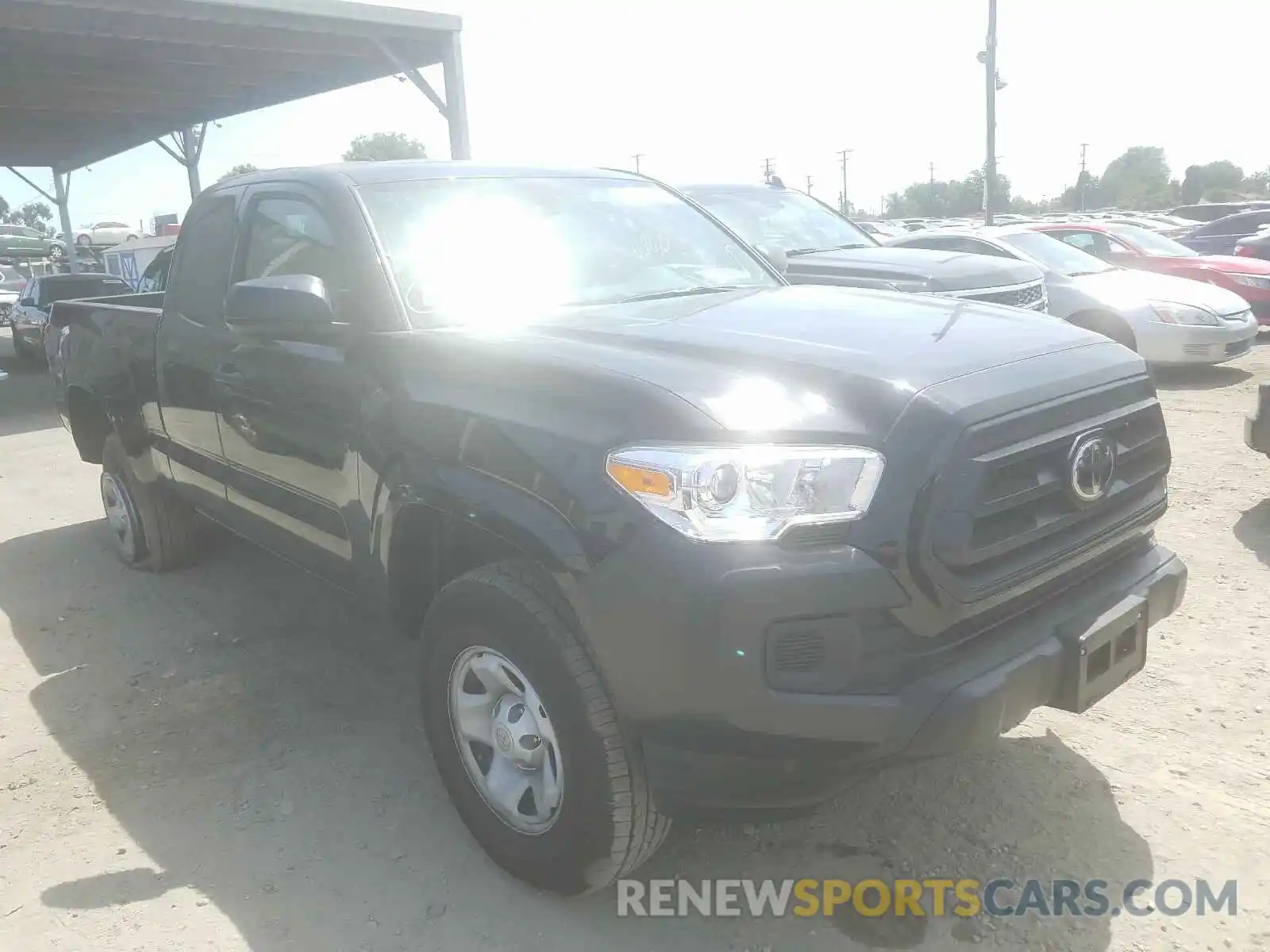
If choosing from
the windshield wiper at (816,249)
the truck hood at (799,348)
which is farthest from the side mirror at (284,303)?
the windshield wiper at (816,249)

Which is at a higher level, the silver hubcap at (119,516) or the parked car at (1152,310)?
the parked car at (1152,310)

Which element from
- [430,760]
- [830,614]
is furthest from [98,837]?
[830,614]

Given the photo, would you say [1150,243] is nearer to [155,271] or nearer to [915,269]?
[915,269]

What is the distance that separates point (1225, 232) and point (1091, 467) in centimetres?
1809

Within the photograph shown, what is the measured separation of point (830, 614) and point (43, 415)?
11590mm

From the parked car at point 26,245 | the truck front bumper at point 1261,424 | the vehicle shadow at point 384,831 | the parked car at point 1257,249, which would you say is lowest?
the vehicle shadow at point 384,831

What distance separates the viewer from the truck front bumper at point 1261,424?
214 inches

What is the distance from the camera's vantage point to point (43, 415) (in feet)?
37.2

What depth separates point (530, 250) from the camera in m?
3.39

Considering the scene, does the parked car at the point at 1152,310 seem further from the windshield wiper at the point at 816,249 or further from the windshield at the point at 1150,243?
the windshield at the point at 1150,243

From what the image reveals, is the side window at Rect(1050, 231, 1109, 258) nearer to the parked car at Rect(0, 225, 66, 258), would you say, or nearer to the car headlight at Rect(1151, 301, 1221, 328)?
the car headlight at Rect(1151, 301, 1221, 328)

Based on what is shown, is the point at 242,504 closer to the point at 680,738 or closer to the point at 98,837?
the point at 98,837

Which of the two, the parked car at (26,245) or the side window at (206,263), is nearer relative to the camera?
the side window at (206,263)

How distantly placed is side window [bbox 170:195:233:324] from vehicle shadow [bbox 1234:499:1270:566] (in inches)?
186
